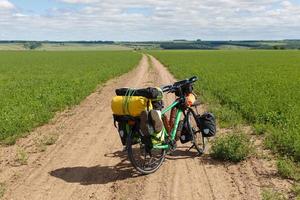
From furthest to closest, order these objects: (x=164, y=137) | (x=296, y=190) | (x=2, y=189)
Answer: (x=164, y=137)
(x=2, y=189)
(x=296, y=190)

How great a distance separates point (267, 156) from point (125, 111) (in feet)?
9.94

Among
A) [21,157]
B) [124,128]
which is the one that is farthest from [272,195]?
[21,157]

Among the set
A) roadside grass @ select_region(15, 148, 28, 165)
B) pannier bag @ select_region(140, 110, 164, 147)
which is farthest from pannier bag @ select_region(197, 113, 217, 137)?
roadside grass @ select_region(15, 148, 28, 165)

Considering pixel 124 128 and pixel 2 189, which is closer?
pixel 2 189

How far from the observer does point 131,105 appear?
6.96 meters

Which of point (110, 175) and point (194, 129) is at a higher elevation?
point (194, 129)

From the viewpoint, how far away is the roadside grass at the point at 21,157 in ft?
27.0

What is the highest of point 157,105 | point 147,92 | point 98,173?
point 147,92

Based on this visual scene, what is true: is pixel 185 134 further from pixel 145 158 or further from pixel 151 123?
pixel 151 123

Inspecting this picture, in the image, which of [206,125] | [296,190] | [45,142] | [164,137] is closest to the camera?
[296,190]

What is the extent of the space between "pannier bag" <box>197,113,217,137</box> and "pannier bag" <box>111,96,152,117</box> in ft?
6.33

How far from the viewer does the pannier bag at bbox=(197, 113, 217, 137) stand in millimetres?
8602

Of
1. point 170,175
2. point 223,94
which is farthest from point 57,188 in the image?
point 223,94

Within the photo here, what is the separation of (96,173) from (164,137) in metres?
1.38
